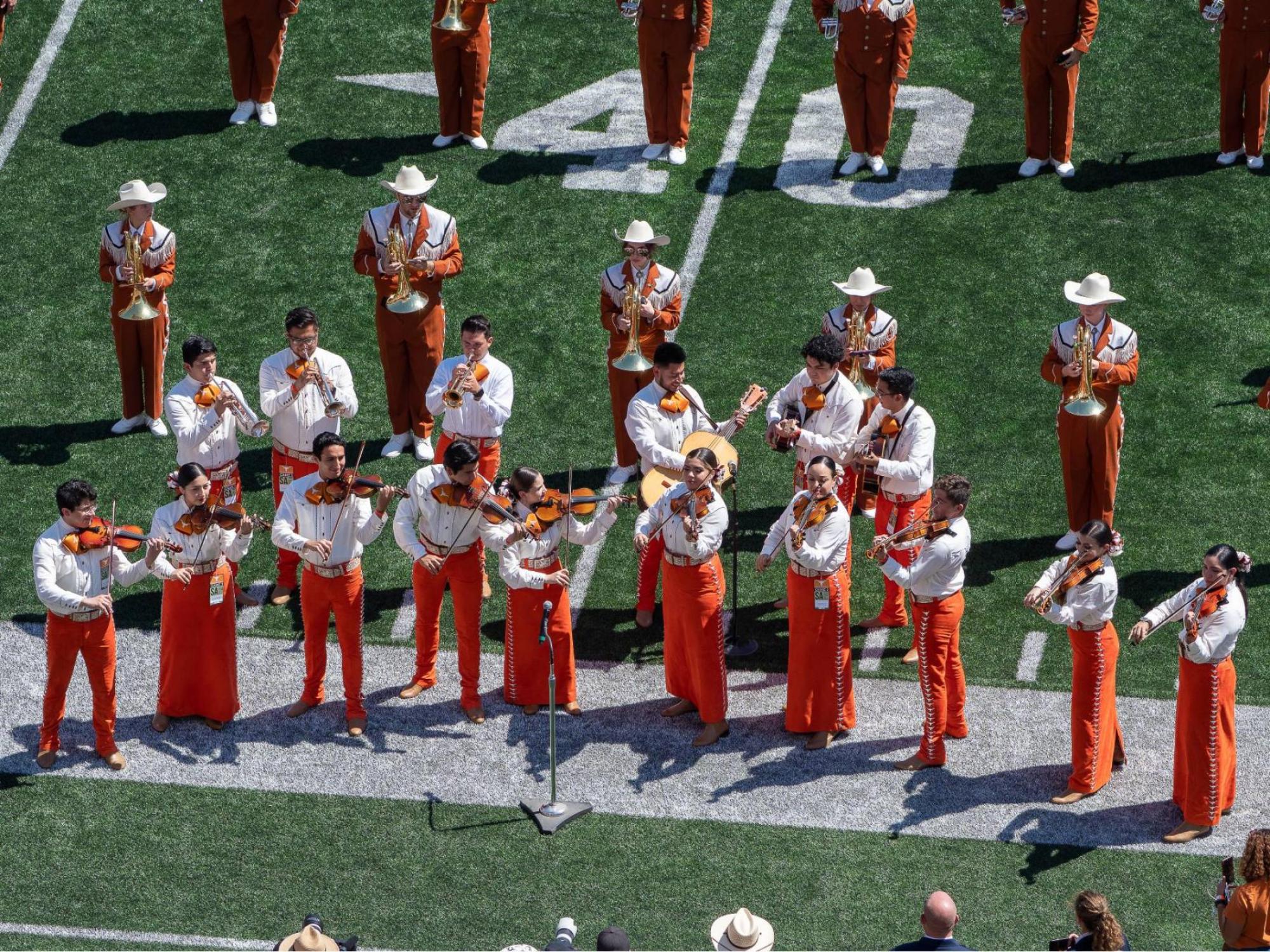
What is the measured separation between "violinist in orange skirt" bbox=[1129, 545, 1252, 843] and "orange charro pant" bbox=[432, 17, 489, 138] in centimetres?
906

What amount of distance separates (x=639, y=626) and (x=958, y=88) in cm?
764

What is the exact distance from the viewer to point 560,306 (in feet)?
62.5

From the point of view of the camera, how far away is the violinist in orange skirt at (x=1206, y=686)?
13.2 metres

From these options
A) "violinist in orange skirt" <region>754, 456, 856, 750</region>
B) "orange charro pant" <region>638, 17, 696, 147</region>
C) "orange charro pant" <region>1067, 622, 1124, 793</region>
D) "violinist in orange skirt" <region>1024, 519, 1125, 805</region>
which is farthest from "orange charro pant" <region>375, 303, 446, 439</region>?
"orange charro pant" <region>1067, 622, 1124, 793</region>

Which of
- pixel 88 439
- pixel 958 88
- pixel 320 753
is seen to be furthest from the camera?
pixel 958 88

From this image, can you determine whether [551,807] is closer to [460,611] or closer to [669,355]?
[460,611]

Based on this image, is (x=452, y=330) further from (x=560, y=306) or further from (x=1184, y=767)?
(x=1184, y=767)

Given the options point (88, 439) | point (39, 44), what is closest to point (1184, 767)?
point (88, 439)

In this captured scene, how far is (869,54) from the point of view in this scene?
1975 cm

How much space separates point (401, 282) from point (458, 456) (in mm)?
2991

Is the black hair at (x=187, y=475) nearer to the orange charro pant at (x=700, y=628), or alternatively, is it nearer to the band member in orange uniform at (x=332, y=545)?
the band member in orange uniform at (x=332, y=545)

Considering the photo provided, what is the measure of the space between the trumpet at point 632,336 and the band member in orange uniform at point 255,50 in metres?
5.75

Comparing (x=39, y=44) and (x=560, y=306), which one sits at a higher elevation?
(x=39, y=44)

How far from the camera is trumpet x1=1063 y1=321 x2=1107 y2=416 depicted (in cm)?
1574
